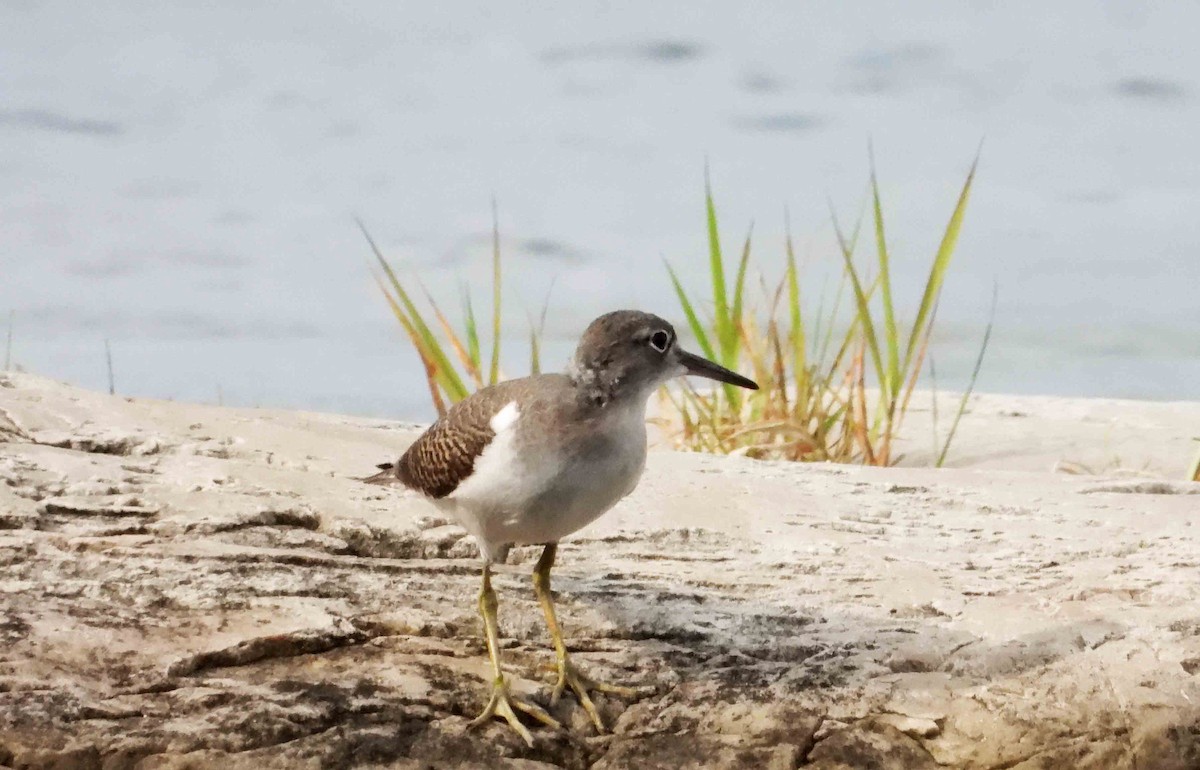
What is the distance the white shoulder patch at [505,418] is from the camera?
10.9ft

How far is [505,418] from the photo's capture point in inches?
132

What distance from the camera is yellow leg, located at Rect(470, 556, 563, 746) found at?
11.0 feet

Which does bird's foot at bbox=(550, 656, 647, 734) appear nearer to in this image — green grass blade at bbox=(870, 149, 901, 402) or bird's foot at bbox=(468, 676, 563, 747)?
bird's foot at bbox=(468, 676, 563, 747)

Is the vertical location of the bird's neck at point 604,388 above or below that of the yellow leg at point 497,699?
above

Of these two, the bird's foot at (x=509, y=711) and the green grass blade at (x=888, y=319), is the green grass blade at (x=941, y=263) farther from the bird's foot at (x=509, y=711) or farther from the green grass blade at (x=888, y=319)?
the bird's foot at (x=509, y=711)

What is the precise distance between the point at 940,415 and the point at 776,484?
421 centimetres

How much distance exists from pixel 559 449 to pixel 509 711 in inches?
29.2

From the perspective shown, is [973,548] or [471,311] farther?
[471,311]

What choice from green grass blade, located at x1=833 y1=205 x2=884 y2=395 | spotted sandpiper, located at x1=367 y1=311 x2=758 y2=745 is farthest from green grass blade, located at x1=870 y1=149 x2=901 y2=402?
spotted sandpiper, located at x1=367 y1=311 x2=758 y2=745

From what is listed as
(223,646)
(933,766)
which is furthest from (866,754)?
(223,646)

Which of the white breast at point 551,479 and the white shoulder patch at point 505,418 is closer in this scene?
the white breast at point 551,479

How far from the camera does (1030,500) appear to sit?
525 centimetres

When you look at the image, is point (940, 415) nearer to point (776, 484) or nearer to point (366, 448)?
point (776, 484)

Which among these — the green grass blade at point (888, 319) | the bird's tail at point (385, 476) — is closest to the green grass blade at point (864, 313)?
the green grass blade at point (888, 319)
